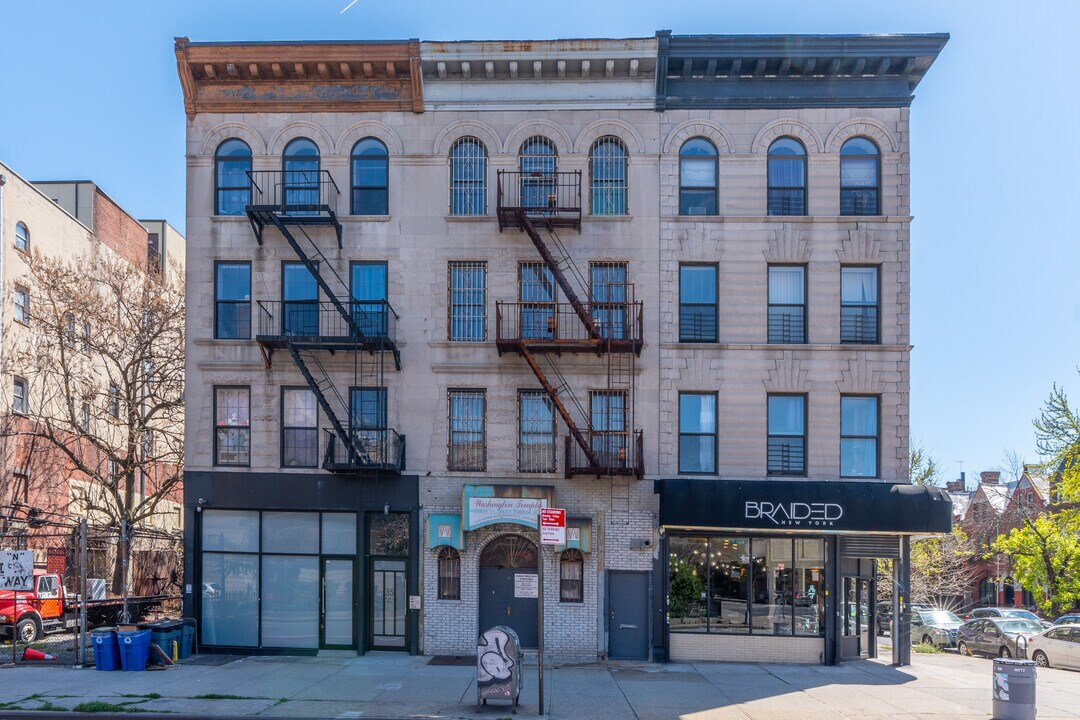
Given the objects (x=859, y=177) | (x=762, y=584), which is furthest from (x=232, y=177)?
(x=762, y=584)

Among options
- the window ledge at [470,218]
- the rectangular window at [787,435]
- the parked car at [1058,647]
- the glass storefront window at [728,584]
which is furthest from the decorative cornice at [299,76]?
the parked car at [1058,647]

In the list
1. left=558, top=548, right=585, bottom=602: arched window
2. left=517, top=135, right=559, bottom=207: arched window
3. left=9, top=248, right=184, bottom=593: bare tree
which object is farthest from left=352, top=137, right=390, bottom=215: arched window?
left=9, top=248, right=184, bottom=593: bare tree

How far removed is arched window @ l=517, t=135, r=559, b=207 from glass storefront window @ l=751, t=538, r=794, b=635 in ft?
31.6

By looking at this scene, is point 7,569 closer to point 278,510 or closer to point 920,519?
point 278,510

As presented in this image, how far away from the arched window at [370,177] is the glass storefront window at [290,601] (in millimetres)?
8624

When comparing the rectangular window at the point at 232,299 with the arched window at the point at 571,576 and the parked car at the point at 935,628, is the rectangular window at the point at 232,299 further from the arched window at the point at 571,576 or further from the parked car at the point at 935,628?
the parked car at the point at 935,628

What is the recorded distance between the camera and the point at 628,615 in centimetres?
2186

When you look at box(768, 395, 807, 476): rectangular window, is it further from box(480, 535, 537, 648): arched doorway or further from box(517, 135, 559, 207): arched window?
box(517, 135, 559, 207): arched window

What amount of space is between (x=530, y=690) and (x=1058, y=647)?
16014 mm

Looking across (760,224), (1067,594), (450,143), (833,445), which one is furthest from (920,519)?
(1067,594)

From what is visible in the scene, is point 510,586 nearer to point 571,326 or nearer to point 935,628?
point 571,326

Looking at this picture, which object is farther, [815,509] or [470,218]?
[470,218]

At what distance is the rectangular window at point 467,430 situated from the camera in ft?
73.8

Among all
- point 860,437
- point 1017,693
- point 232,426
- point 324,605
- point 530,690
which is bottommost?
point 530,690
